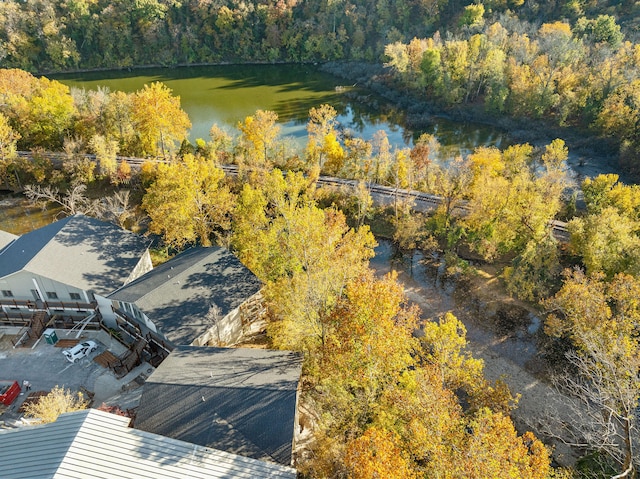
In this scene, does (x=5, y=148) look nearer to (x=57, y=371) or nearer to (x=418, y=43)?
(x=57, y=371)

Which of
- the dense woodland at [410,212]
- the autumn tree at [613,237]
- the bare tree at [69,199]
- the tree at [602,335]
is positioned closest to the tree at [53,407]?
the dense woodland at [410,212]

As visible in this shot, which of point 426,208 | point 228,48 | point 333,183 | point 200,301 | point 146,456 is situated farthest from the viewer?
point 228,48

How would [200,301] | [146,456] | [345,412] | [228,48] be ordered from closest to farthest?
[146,456], [345,412], [200,301], [228,48]

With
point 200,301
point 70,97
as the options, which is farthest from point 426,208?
point 70,97

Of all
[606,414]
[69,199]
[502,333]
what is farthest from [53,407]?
[606,414]

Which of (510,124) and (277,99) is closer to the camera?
(510,124)

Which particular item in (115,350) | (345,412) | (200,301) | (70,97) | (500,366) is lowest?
(500,366)

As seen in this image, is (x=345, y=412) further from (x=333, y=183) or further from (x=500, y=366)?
(x=333, y=183)

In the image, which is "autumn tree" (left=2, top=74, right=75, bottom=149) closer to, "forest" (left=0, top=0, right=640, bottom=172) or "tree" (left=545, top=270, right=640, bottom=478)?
"forest" (left=0, top=0, right=640, bottom=172)
